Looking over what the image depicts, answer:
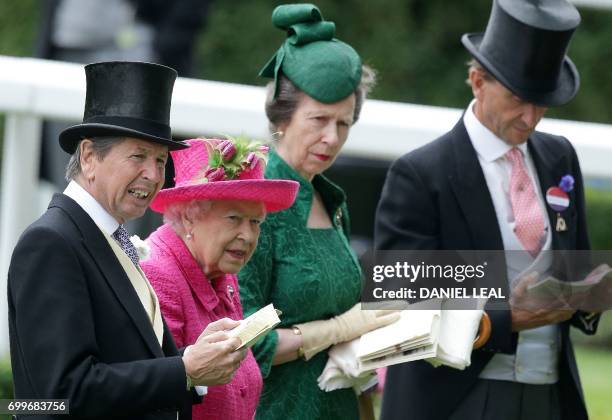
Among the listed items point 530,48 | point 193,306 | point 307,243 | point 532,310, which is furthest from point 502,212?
point 193,306

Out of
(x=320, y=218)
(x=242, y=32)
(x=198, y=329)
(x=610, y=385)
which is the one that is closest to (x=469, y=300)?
(x=320, y=218)

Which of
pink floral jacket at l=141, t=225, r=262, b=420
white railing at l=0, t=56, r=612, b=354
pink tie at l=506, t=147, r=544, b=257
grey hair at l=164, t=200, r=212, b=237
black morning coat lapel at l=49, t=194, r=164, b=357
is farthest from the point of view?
white railing at l=0, t=56, r=612, b=354

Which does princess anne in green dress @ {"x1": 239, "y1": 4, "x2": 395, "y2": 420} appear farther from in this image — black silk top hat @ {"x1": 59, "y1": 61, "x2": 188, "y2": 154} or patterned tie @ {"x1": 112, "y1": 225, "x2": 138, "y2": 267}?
black silk top hat @ {"x1": 59, "y1": 61, "x2": 188, "y2": 154}

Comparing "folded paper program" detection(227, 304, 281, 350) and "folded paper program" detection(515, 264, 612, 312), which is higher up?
"folded paper program" detection(227, 304, 281, 350)

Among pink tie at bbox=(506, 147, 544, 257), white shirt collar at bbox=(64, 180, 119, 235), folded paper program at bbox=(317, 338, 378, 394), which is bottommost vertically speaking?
folded paper program at bbox=(317, 338, 378, 394)

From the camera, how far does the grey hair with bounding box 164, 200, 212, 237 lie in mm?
4473

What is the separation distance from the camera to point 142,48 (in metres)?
8.97

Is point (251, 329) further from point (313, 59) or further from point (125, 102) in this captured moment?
point (313, 59)

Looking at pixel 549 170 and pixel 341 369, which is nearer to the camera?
pixel 341 369

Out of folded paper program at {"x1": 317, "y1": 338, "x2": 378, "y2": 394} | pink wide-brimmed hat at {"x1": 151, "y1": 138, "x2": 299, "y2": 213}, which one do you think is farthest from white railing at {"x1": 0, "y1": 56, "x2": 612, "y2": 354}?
pink wide-brimmed hat at {"x1": 151, "y1": 138, "x2": 299, "y2": 213}

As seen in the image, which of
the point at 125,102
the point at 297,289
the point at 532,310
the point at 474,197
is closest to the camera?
the point at 125,102

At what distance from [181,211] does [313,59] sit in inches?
36.7

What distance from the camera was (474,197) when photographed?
522cm

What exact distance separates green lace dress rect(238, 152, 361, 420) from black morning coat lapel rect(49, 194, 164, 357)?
92cm
